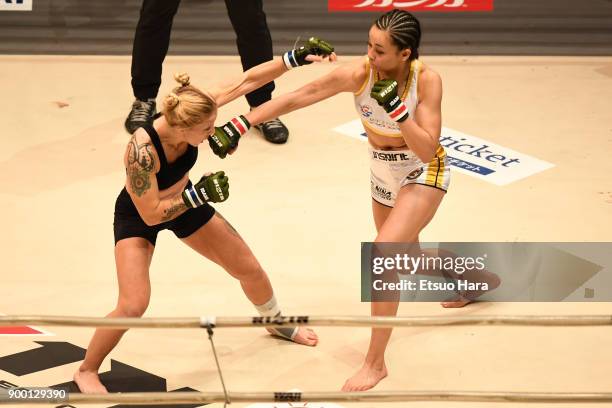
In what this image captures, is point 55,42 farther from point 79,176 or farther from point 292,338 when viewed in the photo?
point 292,338

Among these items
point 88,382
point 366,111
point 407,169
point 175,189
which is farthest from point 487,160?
point 88,382

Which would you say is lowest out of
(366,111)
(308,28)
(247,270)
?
(247,270)

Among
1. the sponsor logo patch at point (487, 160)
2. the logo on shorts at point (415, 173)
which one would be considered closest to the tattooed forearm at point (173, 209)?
the logo on shorts at point (415, 173)

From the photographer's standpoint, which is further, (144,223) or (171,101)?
(144,223)

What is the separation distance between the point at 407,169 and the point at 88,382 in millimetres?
1707

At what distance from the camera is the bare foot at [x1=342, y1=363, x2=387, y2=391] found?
4301 mm

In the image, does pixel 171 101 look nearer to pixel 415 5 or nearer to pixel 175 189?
pixel 175 189

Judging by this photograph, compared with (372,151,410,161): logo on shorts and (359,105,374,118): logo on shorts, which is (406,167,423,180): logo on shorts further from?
(359,105,374,118): logo on shorts

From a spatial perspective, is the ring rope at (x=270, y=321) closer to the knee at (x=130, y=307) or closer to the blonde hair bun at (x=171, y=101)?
the knee at (x=130, y=307)

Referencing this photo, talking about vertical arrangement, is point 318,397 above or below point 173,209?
below

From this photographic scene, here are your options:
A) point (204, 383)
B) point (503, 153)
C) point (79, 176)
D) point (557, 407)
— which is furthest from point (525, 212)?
point (79, 176)

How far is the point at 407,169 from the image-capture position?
14.7 ft

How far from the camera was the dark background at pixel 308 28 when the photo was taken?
845 cm

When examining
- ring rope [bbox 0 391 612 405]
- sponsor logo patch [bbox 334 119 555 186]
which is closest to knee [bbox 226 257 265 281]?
ring rope [bbox 0 391 612 405]
